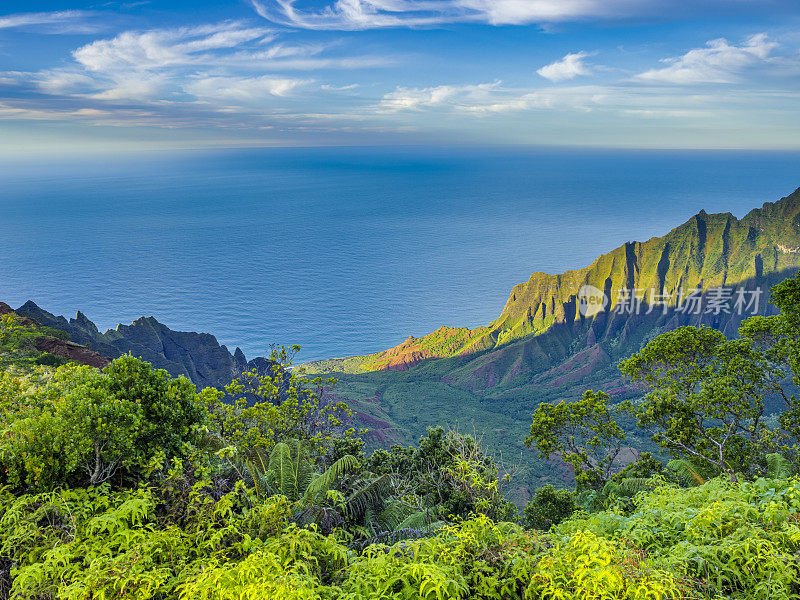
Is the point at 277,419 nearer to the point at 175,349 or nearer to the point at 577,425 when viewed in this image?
the point at 577,425

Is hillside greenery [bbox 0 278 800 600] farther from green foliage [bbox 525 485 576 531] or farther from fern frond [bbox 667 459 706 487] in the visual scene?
green foliage [bbox 525 485 576 531]

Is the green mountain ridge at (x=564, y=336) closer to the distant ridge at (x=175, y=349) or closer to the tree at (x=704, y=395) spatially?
the distant ridge at (x=175, y=349)

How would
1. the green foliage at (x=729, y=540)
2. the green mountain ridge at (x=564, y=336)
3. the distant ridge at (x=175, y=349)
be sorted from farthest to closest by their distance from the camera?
the green mountain ridge at (x=564, y=336) < the distant ridge at (x=175, y=349) < the green foliage at (x=729, y=540)

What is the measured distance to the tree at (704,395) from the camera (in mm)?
14812

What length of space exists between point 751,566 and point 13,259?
183 metres

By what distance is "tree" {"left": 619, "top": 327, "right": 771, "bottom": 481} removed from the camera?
14.8 meters

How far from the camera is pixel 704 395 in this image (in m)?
15.3

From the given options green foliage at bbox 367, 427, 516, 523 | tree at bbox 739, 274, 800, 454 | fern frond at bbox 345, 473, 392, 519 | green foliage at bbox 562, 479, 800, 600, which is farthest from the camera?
tree at bbox 739, 274, 800, 454

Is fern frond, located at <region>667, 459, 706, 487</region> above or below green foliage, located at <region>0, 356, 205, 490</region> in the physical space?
below

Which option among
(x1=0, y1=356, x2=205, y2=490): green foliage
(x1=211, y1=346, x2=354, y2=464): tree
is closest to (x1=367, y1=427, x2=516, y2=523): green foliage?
(x1=211, y1=346, x2=354, y2=464): tree

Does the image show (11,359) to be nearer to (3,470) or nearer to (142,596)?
(3,470)

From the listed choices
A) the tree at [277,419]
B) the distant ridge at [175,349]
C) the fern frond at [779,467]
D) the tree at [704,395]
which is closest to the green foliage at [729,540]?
the fern frond at [779,467]

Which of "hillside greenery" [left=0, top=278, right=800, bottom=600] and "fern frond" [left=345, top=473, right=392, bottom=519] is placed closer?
"hillside greenery" [left=0, top=278, right=800, bottom=600]

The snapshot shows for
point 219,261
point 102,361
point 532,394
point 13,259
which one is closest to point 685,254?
point 532,394
